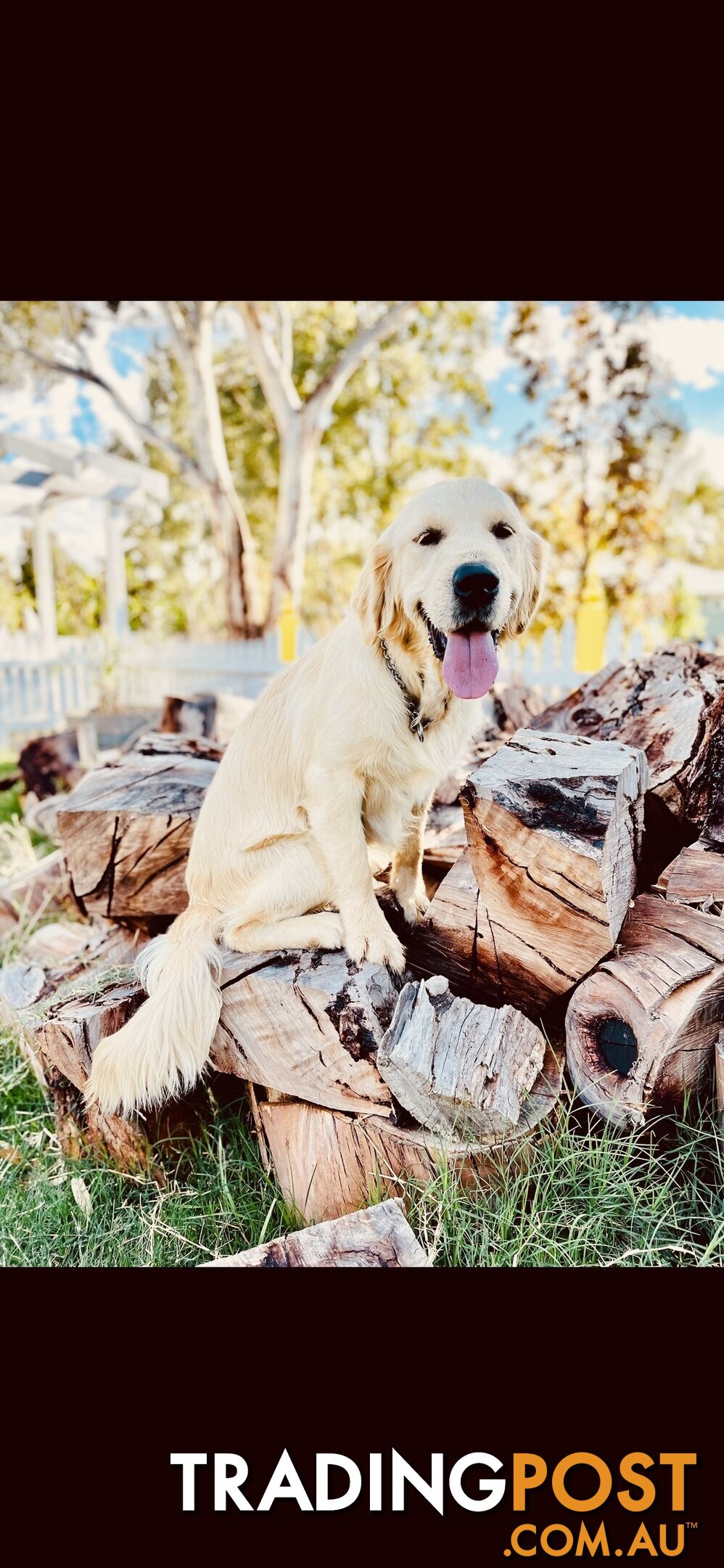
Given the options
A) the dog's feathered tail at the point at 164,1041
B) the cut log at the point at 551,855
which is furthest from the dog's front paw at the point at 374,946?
the dog's feathered tail at the point at 164,1041

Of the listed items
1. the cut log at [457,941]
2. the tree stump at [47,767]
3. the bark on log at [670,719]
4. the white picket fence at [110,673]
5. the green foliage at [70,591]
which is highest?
the green foliage at [70,591]

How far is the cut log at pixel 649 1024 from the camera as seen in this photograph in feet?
4.58

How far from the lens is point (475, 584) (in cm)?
133

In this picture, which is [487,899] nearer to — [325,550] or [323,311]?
[323,311]

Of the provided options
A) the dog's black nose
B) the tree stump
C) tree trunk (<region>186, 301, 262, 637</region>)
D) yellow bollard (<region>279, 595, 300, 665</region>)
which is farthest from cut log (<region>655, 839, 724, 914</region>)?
tree trunk (<region>186, 301, 262, 637</region>)

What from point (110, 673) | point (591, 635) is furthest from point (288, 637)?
point (591, 635)

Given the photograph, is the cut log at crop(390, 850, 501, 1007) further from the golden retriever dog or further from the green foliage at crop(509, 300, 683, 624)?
the green foliage at crop(509, 300, 683, 624)

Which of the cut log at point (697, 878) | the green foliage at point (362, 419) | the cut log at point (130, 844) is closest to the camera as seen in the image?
the cut log at point (697, 878)

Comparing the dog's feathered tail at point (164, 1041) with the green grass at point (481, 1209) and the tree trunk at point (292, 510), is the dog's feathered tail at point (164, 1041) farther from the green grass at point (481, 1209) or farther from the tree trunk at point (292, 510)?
the tree trunk at point (292, 510)

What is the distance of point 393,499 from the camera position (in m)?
11.9

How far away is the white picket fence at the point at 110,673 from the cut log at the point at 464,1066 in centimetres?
538

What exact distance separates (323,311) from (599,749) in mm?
9533

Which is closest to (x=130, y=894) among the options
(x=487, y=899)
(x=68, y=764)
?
(x=487, y=899)

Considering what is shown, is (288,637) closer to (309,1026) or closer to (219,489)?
(219,489)
